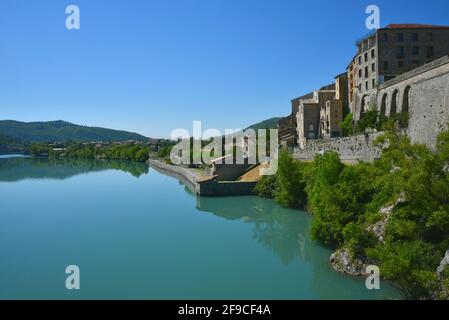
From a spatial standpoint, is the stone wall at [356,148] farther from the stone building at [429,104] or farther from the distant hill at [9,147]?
the distant hill at [9,147]

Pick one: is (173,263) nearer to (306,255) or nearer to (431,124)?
(306,255)

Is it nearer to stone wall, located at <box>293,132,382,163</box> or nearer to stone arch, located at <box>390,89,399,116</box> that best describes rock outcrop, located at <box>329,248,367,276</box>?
stone wall, located at <box>293,132,382,163</box>

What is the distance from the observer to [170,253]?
17.8 m

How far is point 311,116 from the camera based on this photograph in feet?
156

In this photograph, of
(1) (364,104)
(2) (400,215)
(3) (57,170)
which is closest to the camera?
(2) (400,215)

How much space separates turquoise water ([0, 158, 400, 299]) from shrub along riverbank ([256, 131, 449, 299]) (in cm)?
132

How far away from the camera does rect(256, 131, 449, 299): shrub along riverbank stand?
1105cm

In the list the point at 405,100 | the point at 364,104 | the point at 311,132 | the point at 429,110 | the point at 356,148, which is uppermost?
the point at 364,104

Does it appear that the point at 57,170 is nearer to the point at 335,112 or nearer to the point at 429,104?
the point at 335,112

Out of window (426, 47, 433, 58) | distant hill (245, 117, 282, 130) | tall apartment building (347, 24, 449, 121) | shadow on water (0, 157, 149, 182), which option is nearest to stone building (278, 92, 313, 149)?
distant hill (245, 117, 282, 130)

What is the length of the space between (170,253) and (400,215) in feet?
33.4

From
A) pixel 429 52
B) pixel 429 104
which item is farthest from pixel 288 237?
pixel 429 52
